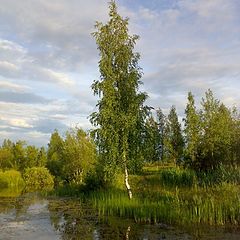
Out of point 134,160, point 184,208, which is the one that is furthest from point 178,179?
point 184,208

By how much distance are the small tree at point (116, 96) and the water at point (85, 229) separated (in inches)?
147

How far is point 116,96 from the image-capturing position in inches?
946

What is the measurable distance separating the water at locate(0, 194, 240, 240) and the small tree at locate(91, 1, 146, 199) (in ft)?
12.3

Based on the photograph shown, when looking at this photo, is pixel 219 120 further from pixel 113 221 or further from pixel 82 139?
pixel 113 221

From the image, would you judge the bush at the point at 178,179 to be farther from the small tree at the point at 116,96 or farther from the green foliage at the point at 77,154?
the green foliage at the point at 77,154

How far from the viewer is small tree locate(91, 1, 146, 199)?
23.1 meters

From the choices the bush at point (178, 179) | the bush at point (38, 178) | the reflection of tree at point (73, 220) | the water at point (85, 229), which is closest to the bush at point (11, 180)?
the bush at point (38, 178)

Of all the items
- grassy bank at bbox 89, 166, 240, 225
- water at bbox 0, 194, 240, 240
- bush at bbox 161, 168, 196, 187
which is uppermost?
bush at bbox 161, 168, 196, 187

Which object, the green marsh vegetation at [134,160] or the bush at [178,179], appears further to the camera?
the bush at [178,179]

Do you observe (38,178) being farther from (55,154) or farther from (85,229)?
(85,229)

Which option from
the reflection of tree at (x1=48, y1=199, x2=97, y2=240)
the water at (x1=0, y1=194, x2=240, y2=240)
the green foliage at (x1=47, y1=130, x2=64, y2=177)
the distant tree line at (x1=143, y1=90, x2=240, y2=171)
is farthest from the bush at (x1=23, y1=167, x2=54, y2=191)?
the water at (x1=0, y1=194, x2=240, y2=240)

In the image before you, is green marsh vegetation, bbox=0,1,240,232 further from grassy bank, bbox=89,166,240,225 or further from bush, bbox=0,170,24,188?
bush, bbox=0,170,24,188

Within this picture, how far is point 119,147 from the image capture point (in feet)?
77.4

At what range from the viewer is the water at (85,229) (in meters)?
14.9
